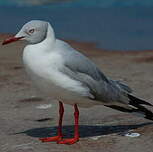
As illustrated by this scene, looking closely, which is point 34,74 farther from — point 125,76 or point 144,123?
point 125,76

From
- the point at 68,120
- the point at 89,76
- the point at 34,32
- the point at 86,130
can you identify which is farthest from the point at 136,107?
the point at 34,32

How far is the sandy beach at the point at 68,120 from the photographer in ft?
17.7

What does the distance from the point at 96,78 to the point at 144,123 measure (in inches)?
43.4

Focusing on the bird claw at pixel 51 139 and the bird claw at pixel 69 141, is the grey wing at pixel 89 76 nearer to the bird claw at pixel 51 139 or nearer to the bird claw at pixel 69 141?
the bird claw at pixel 69 141

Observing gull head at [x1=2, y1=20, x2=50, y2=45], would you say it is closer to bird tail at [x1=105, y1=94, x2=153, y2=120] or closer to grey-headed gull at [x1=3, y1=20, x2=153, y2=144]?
grey-headed gull at [x1=3, y1=20, x2=153, y2=144]

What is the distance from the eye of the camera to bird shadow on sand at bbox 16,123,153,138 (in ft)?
Result: 19.4

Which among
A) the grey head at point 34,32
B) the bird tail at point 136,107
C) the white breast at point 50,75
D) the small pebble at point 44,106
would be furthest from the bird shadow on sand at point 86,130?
the small pebble at point 44,106

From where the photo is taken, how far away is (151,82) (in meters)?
9.24

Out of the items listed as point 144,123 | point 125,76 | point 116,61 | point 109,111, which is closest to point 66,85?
point 144,123

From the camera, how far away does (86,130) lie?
6.12 m

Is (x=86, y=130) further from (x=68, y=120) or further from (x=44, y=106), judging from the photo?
(x=44, y=106)

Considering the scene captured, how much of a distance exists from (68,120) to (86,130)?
83 centimetres

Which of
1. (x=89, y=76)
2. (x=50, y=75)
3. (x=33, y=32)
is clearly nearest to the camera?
(x=50, y=75)

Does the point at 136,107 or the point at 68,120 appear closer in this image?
the point at 136,107
